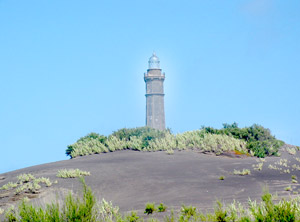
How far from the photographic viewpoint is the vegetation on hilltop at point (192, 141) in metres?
22.9

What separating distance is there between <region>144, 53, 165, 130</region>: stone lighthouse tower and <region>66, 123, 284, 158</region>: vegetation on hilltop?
32.4m

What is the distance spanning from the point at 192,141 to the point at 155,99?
117 ft

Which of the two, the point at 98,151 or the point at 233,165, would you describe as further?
the point at 98,151

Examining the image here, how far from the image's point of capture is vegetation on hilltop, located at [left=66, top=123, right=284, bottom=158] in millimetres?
22938

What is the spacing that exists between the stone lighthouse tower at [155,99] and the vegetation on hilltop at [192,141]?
3235cm

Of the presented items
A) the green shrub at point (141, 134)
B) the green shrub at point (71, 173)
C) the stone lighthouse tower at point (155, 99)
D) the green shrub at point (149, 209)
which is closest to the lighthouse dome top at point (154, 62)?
the stone lighthouse tower at point (155, 99)

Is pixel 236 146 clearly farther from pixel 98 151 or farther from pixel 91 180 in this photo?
pixel 91 180

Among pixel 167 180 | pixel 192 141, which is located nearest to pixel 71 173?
pixel 167 180

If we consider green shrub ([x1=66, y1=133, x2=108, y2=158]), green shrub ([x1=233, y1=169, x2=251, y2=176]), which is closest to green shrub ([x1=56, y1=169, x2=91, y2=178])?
green shrub ([x1=233, y1=169, x2=251, y2=176])

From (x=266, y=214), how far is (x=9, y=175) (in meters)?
14.6

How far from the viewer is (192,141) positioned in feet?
79.4

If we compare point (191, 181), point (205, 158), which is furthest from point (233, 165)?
point (191, 181)

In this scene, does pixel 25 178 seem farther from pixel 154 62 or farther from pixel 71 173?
pixel 154 62

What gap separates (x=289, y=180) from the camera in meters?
16.2
